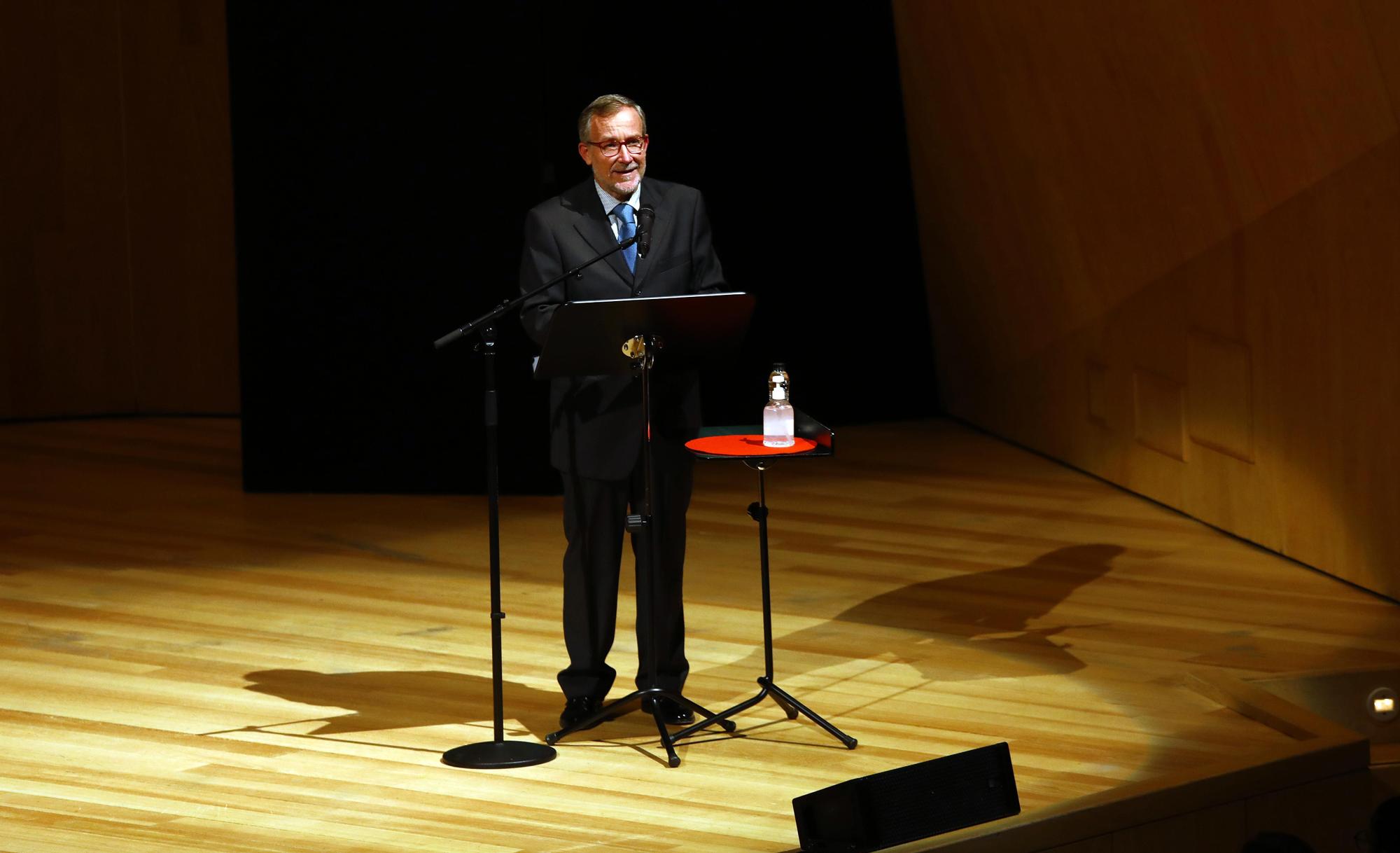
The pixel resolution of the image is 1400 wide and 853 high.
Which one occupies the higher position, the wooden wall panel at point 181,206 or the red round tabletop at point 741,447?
the wooden wall panel at point 181,206

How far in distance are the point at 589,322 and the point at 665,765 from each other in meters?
0.94

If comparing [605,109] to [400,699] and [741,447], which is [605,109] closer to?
[741,447]

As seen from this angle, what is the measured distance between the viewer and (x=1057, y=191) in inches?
274

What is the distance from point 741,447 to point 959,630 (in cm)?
137

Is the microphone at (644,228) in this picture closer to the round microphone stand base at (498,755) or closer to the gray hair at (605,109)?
the gray hair at (605,109)

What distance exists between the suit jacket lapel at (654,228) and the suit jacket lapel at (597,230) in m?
0.02

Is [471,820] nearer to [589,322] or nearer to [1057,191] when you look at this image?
[589,322]

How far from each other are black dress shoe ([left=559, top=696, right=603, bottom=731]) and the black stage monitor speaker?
904 millimetres

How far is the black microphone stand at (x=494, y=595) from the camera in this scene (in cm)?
368

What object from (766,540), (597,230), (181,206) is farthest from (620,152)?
(181,206)

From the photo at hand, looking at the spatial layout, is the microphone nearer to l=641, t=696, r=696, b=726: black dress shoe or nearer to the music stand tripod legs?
the music stand tripod legs

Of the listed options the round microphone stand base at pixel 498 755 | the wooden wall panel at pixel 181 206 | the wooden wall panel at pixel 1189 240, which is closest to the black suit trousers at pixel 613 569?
the round microphone stand base at pixel 498 755

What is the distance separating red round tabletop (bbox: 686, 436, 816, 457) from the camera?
3773 millimetres

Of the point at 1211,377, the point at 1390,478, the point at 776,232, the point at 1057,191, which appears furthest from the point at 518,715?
the point at 776,232
